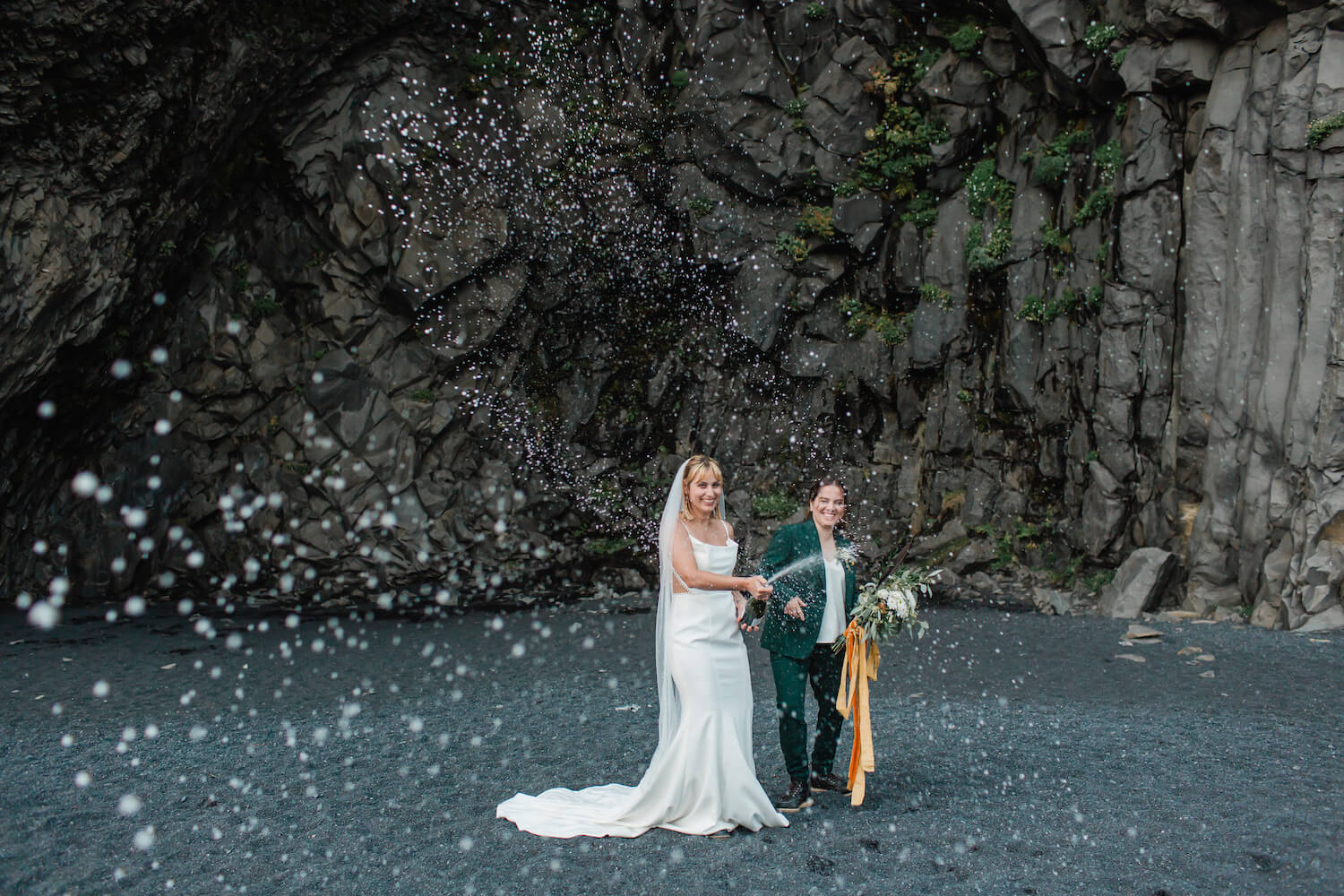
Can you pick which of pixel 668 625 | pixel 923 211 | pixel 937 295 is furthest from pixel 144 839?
pixel 923 211

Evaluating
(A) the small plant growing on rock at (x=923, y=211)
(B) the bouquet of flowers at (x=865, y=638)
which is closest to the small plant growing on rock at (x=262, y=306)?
(A) the small plant growing on rock at (x=923, y=211)

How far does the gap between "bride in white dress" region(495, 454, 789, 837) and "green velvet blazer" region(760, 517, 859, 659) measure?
0.27 metres

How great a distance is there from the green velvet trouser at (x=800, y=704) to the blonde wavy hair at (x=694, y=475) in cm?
91

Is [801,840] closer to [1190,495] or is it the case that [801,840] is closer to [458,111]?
[1190,495]

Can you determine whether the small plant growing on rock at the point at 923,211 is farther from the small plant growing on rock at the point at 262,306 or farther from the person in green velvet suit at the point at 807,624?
the person in green velvet suit at the point at 807,624

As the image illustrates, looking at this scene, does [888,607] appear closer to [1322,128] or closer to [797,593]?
[797,593]

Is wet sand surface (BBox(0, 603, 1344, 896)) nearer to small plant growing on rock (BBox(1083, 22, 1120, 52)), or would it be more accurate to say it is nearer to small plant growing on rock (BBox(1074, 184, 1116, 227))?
small plant growing on rock (BBox(1074, 184, 1116, 227))

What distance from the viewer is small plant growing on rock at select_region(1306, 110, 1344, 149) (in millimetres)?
9898

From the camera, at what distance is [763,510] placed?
14961 mm

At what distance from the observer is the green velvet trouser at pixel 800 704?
488cm

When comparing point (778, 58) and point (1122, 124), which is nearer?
point (1122, 124)

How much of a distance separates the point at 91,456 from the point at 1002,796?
13.3 meters

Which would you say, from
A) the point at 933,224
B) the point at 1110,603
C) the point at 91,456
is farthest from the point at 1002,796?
the point at 91,456

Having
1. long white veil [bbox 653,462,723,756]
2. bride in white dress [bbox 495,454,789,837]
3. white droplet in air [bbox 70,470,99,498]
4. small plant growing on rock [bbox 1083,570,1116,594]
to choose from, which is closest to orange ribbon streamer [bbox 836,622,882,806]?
bride in white dress [bbox 495,454,789,837]
